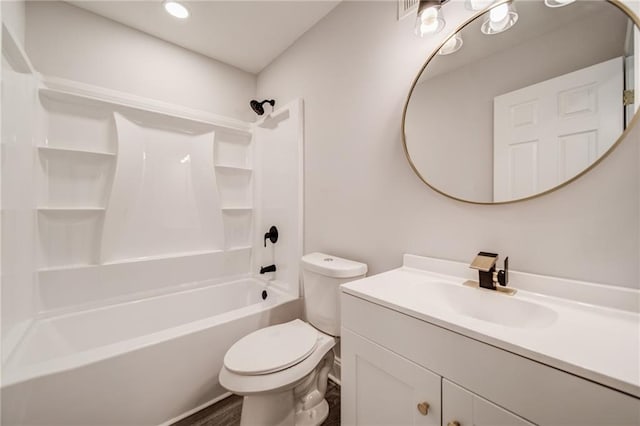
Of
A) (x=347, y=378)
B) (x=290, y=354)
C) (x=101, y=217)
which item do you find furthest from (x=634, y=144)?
(x=101, y=217)

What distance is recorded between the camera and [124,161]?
1820 mm

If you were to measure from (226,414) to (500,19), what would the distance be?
2364 mm

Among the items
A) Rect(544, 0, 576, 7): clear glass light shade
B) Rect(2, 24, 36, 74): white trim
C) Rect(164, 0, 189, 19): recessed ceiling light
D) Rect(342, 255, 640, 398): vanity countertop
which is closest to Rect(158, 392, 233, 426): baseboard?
Rect(342, 255, 640, 398): vanity countertop

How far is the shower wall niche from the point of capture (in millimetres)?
1634

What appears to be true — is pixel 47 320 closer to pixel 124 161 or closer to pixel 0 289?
pixel 0 289

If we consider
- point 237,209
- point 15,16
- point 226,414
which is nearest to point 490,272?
point 226,414

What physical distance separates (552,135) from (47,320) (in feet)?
9.26

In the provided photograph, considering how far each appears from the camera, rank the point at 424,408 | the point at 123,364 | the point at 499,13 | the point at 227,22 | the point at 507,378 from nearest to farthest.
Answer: the point at 507,378
the point at 424,408
the point at 499,13
the point at 123,364
the point at 227,22

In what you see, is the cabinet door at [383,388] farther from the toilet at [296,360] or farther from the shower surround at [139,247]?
the shower surround at [139,247]

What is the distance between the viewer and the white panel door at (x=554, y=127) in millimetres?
770

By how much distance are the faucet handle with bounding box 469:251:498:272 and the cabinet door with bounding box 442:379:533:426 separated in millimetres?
415

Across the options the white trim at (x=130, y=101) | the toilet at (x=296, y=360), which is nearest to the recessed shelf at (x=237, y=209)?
the white trim at (x=130, y=101)

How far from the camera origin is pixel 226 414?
1417mm

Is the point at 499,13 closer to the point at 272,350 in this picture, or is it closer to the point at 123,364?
the point at 272,350
